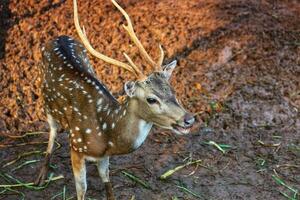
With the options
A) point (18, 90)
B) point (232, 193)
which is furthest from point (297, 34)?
point (18, 90)

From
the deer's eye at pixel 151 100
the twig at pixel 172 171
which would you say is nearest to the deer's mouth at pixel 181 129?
the deer's eye at pixel 151 100

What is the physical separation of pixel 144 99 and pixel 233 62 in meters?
2.96

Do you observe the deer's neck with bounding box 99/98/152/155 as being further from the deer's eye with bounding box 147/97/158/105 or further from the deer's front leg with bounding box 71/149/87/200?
the deer's front leg with bounding box 71/149/87/200

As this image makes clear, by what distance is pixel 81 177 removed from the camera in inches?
203

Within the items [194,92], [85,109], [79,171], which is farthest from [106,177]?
[194,92]

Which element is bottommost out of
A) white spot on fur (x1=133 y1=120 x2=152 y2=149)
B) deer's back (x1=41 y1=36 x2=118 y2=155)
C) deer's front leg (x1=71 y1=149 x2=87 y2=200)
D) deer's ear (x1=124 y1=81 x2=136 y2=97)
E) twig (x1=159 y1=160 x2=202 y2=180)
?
twig (x1=159 y1=160 x2=202 y2=180)

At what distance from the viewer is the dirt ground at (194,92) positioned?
5807mm

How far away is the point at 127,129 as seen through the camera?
4754 mm

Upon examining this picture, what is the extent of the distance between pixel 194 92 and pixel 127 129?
2.34m

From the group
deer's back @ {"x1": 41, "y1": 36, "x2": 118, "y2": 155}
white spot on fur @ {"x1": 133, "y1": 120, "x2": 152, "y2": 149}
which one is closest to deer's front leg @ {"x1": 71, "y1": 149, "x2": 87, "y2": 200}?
deer's back @ {"x1": 41, "y1": 36, "x2": 118, "y2": 155}

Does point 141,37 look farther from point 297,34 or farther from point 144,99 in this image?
point 144,99

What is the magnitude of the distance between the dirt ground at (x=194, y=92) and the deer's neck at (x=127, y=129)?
0.89 m

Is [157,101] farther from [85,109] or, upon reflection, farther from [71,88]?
[71,88]

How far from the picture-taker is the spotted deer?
177 inches
